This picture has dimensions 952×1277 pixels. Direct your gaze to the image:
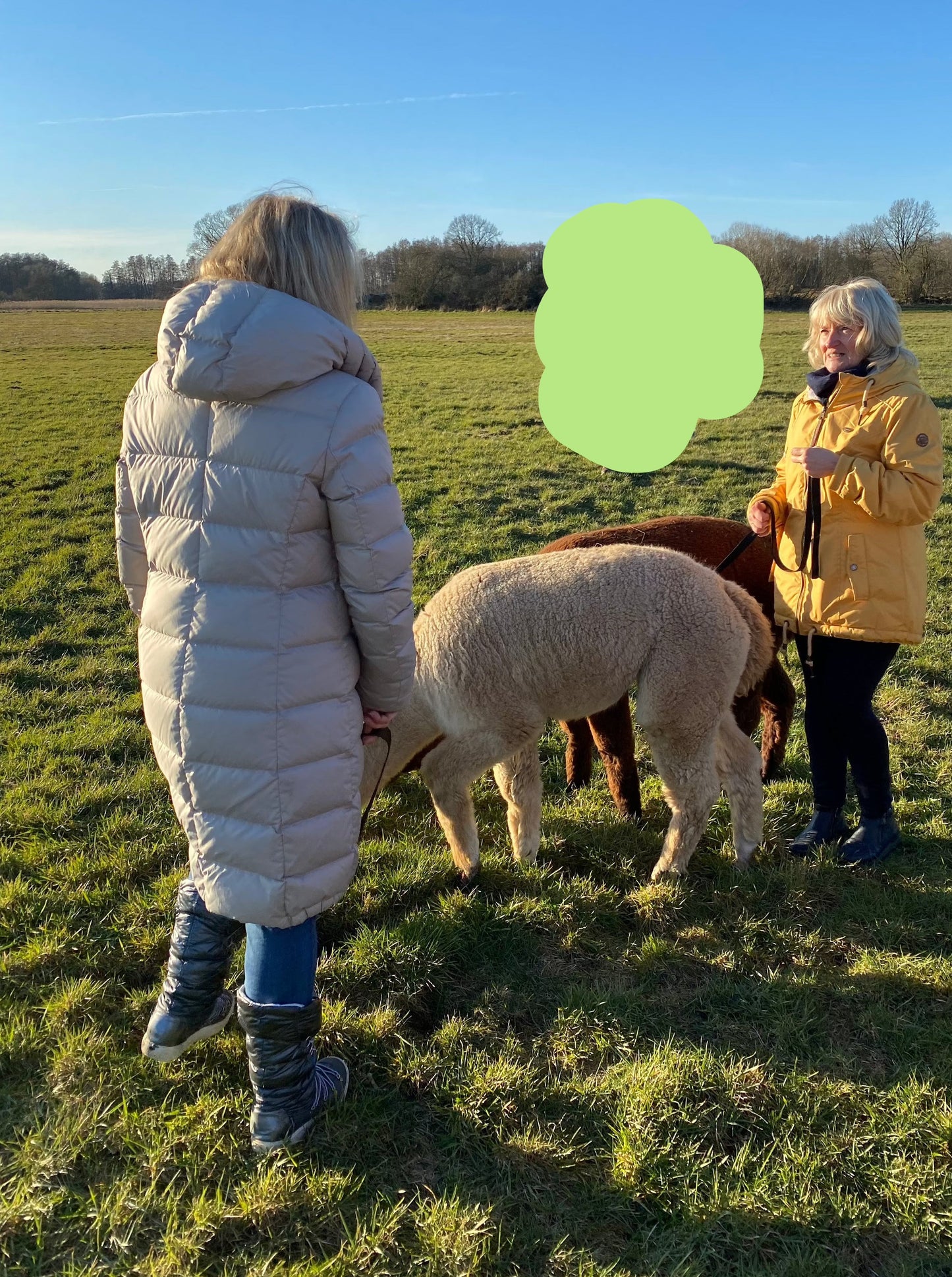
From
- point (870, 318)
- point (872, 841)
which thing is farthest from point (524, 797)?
point (870, 318)

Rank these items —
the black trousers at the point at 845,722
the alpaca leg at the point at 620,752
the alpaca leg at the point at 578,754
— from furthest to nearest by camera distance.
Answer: the alpaca leg at the point at 578,754 → the alpaca leg at the point at 620,752 → the black trousers at the point at 845,722

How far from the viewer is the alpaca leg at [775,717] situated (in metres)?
4.36

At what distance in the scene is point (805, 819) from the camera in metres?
4.00

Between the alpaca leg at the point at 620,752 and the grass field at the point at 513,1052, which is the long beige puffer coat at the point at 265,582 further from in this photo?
the alpaca leg at the point at 620,752

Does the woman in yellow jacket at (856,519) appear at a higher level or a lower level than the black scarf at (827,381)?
lower

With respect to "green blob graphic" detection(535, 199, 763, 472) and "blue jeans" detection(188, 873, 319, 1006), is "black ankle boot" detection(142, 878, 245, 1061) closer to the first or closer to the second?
"blue jeans" detection(188, 873, 319, 1006)

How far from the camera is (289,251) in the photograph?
1.92 m

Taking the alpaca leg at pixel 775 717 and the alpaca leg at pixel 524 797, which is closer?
the alpaca leg at pixel 524 797

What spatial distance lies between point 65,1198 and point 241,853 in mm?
1079

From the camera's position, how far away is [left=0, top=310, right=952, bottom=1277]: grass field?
207 centimetres

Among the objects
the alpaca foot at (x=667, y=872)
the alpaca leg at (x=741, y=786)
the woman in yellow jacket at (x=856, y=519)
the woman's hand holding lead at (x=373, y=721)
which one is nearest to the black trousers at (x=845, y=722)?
the woman in yellow jacket at (x=856, y=519)

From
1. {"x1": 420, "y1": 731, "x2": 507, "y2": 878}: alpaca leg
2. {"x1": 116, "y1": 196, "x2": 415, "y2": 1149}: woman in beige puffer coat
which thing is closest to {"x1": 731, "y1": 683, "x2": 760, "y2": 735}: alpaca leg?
{"x1": 420, "y1": 731, "x2": 507, "y2": 878}: alpaca leg

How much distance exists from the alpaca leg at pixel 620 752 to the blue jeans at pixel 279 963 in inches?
79.5

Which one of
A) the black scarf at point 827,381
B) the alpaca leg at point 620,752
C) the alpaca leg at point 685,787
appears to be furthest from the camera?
the alpaca leg at point 620,752
